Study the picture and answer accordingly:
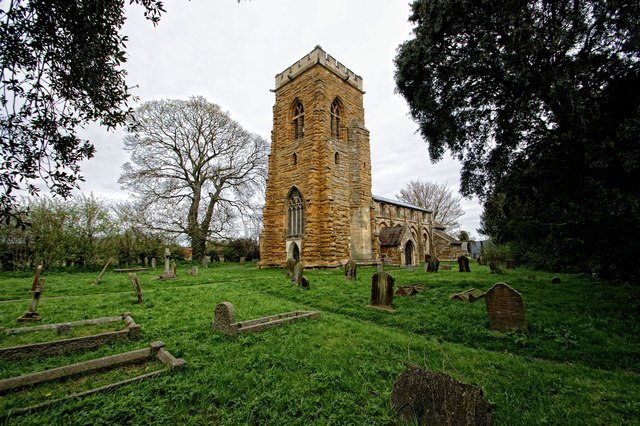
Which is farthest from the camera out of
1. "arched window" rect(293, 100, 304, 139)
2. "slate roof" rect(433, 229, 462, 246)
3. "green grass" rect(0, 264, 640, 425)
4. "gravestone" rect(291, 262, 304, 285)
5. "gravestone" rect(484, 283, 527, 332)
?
"slate roof" rect(433, 229, 462, 246)

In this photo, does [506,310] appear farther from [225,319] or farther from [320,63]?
[320,63]


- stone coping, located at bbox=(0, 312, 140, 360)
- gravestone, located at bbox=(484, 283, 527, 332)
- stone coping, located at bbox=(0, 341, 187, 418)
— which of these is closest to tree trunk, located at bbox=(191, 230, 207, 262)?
stone coping, located at bbox=(0, 312, 140, 360)

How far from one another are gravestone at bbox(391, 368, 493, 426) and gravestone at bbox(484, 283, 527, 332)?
3.95 metres

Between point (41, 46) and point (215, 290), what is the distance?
8317 mm

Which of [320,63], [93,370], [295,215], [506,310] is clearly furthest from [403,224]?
[93,370]

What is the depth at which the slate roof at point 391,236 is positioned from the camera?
23.0 m

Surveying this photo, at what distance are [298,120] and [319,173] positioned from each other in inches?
207

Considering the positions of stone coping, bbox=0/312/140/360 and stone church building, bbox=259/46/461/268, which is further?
stone church building, bbox=259/46/461/268

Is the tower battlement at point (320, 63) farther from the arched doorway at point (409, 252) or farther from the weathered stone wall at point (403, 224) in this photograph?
the arched doorway at point (409, 252)

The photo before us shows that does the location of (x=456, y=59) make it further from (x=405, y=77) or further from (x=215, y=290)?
(x=215, y=290)

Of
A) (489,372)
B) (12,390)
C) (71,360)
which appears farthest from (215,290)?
(489,372)

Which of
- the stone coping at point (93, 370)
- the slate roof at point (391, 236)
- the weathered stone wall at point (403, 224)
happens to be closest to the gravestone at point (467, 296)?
the stone coping at point (93, 370)

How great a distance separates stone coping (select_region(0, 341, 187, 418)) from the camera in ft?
9.41

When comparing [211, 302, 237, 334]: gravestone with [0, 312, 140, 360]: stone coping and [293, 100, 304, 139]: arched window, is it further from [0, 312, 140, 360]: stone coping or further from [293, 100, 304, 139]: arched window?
[293, 100, 304, 139]: arched window
